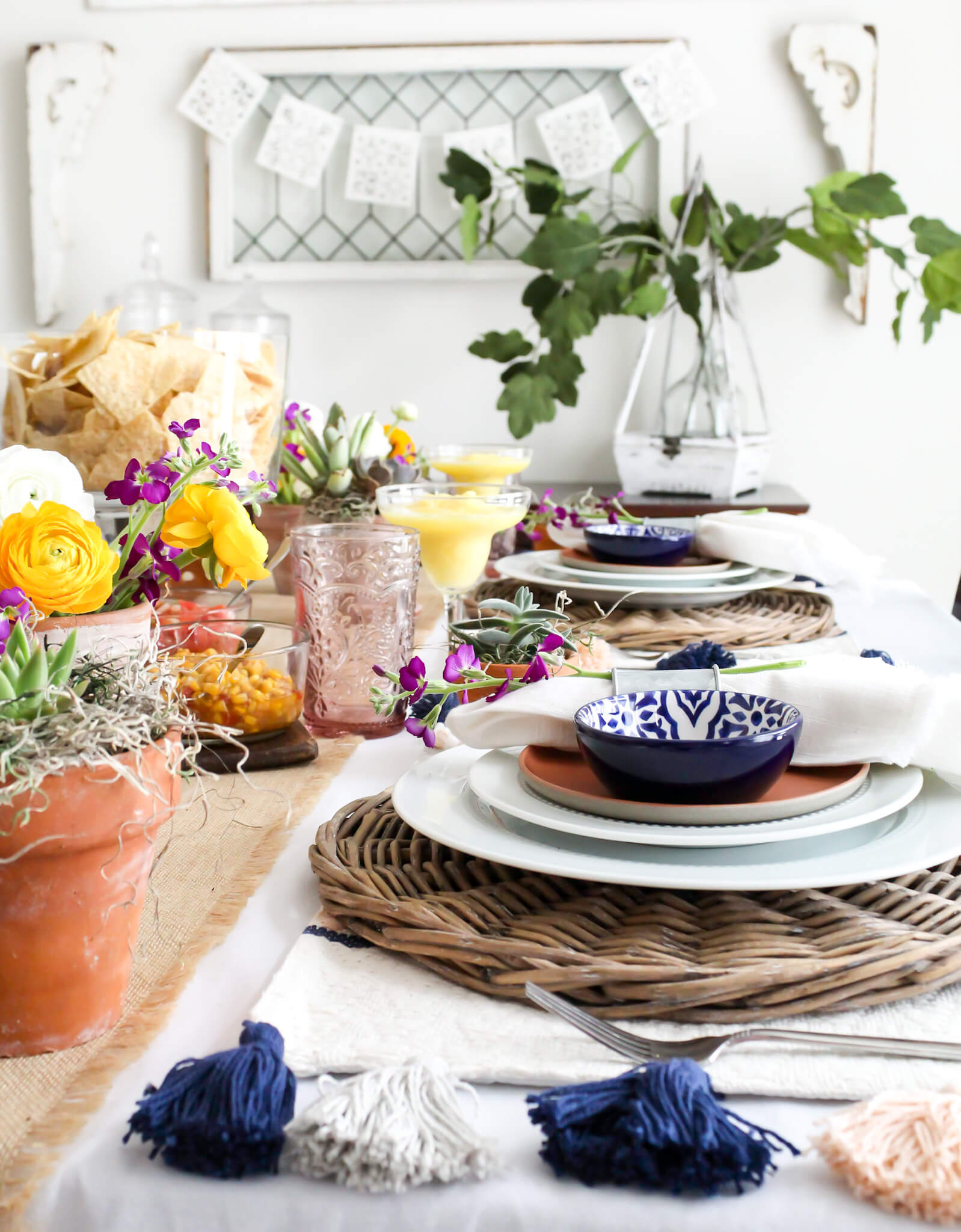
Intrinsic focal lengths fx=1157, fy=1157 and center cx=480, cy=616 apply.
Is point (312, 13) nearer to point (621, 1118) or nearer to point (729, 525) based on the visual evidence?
point (729, 525)

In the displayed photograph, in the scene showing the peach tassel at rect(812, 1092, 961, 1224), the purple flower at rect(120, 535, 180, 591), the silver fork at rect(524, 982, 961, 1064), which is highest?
the purple flower at rect(120, 535, 180, 591)

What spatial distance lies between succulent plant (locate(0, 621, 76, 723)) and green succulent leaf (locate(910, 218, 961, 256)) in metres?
2.38

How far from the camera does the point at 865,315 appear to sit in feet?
9.46

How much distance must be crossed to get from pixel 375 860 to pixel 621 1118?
24 cm

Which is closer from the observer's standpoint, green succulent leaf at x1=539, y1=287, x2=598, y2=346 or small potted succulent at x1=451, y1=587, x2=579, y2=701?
small potted succulent at x1=451, y1=587, x2=579, y2=701

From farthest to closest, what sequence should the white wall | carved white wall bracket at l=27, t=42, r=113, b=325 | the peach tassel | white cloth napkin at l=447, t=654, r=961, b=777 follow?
carved white wall bracket at l=27, t=42, r=113, b=325 → the white wall → white cloth napkin at l=447, t=654, r=961, b=777 → the peach tassel

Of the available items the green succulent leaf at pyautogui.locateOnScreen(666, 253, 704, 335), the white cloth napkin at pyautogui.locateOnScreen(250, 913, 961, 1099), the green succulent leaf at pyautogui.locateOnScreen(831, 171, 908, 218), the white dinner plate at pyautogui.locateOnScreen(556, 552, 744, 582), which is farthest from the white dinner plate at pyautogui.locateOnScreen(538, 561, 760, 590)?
the green succulent leaf at pyautogui.locateOnScreen(831, 171, 908, 218)

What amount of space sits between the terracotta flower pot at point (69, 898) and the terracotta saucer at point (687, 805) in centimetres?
20

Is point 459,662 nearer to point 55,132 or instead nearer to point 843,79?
point 843,79

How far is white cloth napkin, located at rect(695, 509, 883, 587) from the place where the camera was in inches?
51.0

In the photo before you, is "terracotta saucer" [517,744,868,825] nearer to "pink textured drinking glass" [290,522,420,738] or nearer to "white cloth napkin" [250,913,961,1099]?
"white cloth napkin" [250,913,961,1099]

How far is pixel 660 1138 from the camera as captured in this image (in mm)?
358

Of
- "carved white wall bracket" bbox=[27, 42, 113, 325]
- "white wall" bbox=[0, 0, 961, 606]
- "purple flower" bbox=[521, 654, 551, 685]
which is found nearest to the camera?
"purple flower" bbox=[521, 654, 551, 685]

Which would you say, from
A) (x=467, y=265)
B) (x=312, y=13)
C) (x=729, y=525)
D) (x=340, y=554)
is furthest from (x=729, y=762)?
(x=312, y=13)
